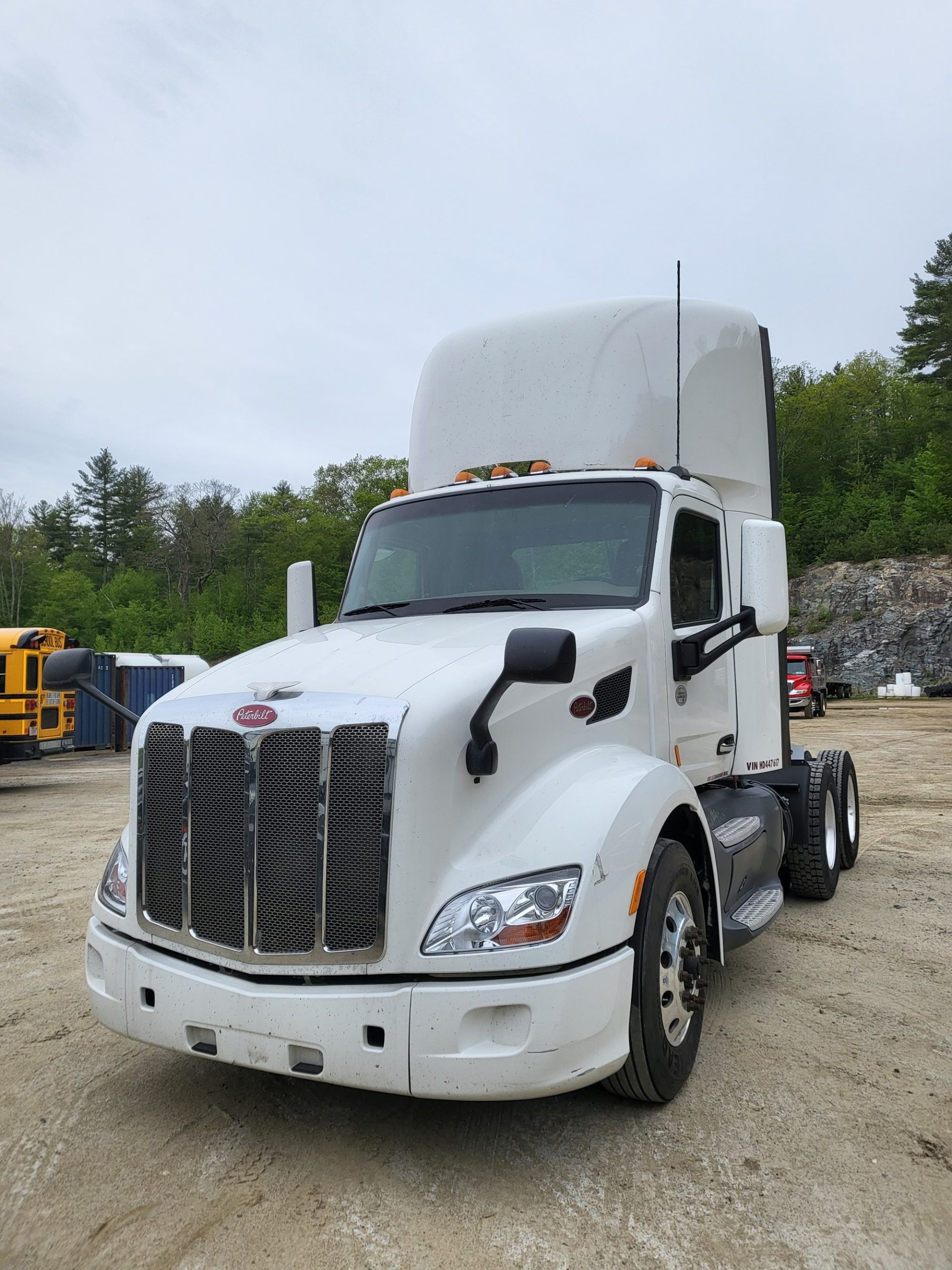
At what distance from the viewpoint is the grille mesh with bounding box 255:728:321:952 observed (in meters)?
3.13

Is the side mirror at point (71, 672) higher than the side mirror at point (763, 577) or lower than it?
lower

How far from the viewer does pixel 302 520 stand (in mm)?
72625

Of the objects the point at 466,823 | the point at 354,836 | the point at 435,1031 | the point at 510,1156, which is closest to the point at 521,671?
the point at 466,823

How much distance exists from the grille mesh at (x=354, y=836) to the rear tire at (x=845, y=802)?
201 inches

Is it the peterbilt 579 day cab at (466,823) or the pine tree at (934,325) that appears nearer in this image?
the peterbilt 579 day cab at (466,823)

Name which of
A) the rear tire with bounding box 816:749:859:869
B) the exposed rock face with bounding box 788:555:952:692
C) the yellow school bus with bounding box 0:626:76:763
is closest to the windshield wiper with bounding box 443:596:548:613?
the rear tire with bounding box 816:749:859:869

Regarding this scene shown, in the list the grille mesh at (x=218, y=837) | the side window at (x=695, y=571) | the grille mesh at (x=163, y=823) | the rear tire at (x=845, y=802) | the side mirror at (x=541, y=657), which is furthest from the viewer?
the rear tire at (x=845, y=802)

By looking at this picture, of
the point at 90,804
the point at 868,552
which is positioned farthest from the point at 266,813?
the point at 868,552

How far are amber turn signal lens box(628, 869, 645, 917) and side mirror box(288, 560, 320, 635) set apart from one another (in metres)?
2.75

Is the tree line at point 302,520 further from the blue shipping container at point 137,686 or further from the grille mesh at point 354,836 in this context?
the grille mesh at point 354,836

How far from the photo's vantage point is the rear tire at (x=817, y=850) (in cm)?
670

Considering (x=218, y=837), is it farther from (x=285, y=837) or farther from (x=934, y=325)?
(x=934, y=325)

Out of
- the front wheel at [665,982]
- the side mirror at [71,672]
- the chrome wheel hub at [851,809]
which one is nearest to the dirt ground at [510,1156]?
the front wheel at [665,982]

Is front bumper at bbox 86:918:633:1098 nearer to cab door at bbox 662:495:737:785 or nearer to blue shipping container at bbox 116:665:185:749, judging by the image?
cab door at bbox 662:495:737:785
